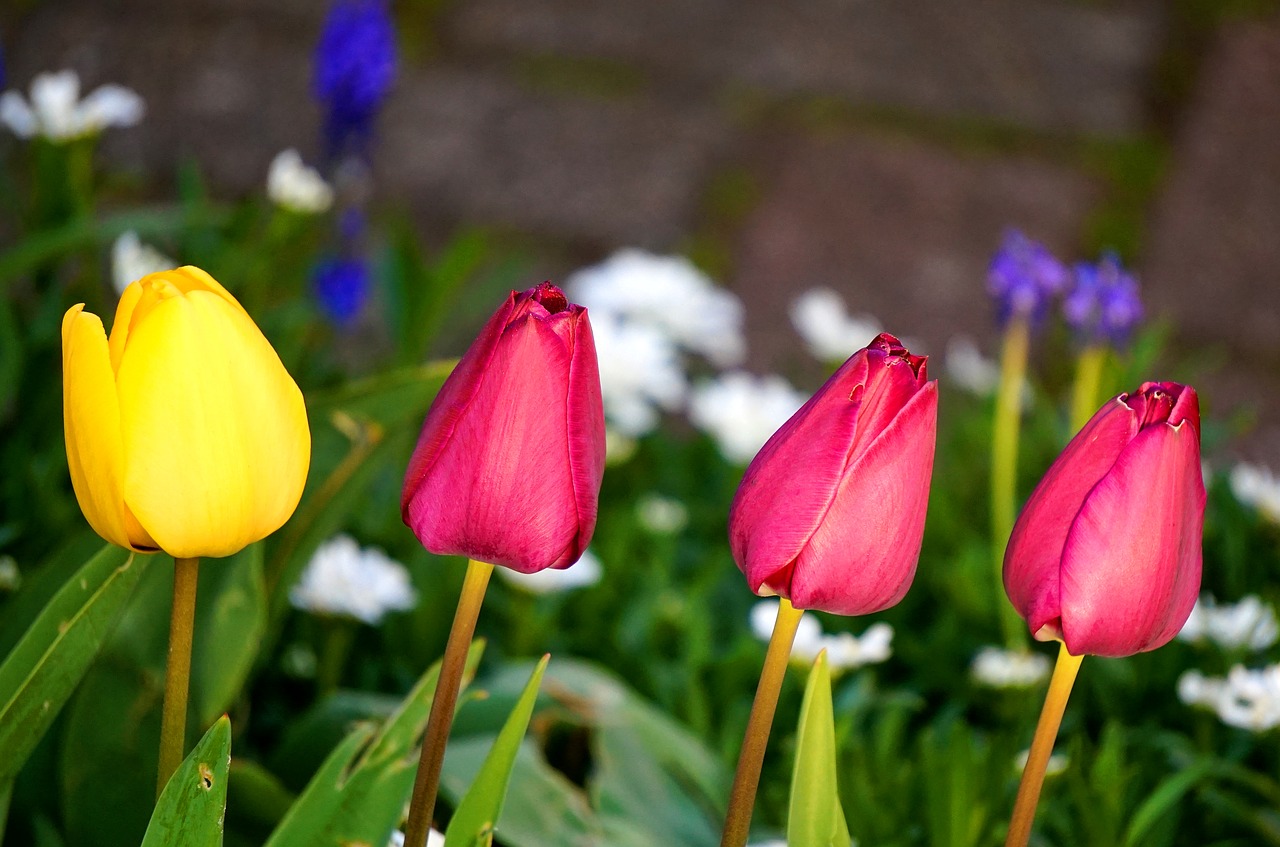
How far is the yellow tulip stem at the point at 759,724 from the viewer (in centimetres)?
39

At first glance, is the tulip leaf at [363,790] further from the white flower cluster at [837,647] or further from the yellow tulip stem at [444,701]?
the white flower cluster at [837,647]

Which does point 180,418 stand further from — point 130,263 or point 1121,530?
point 130,263

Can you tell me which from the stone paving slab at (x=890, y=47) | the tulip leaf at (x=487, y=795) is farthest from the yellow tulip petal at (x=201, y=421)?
the stone paving slab at (x=890, y=47)

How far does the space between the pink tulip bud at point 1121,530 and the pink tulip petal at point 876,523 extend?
4cm

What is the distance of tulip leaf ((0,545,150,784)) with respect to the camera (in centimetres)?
42

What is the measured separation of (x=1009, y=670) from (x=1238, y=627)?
0.16m

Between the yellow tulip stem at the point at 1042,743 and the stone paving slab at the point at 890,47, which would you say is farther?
the stone paving slab at the point at 890,47

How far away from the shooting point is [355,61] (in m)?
1.07

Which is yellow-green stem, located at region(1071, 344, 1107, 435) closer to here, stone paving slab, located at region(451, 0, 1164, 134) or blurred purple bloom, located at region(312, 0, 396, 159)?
blurred purple bloom, located at region(312, 0, 396, 159)

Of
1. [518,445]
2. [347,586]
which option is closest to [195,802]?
[518,445]

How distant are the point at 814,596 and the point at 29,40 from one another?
191cm

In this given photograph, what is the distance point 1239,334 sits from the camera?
73.2 inches

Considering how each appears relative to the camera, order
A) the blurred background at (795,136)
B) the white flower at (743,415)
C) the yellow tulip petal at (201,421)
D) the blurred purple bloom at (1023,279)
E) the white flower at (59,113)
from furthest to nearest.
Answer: the blurred background at (795,136) → the white flower at (743,415) → the white flower at (59,113) → the blurred purple bloom at (1023,279) → the yellow tulip petal at (201,421)

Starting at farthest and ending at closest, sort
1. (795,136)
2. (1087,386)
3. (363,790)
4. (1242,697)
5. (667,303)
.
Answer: (795,136)
(667,303)
(1087,386)
(1242,697)
(363,790)
